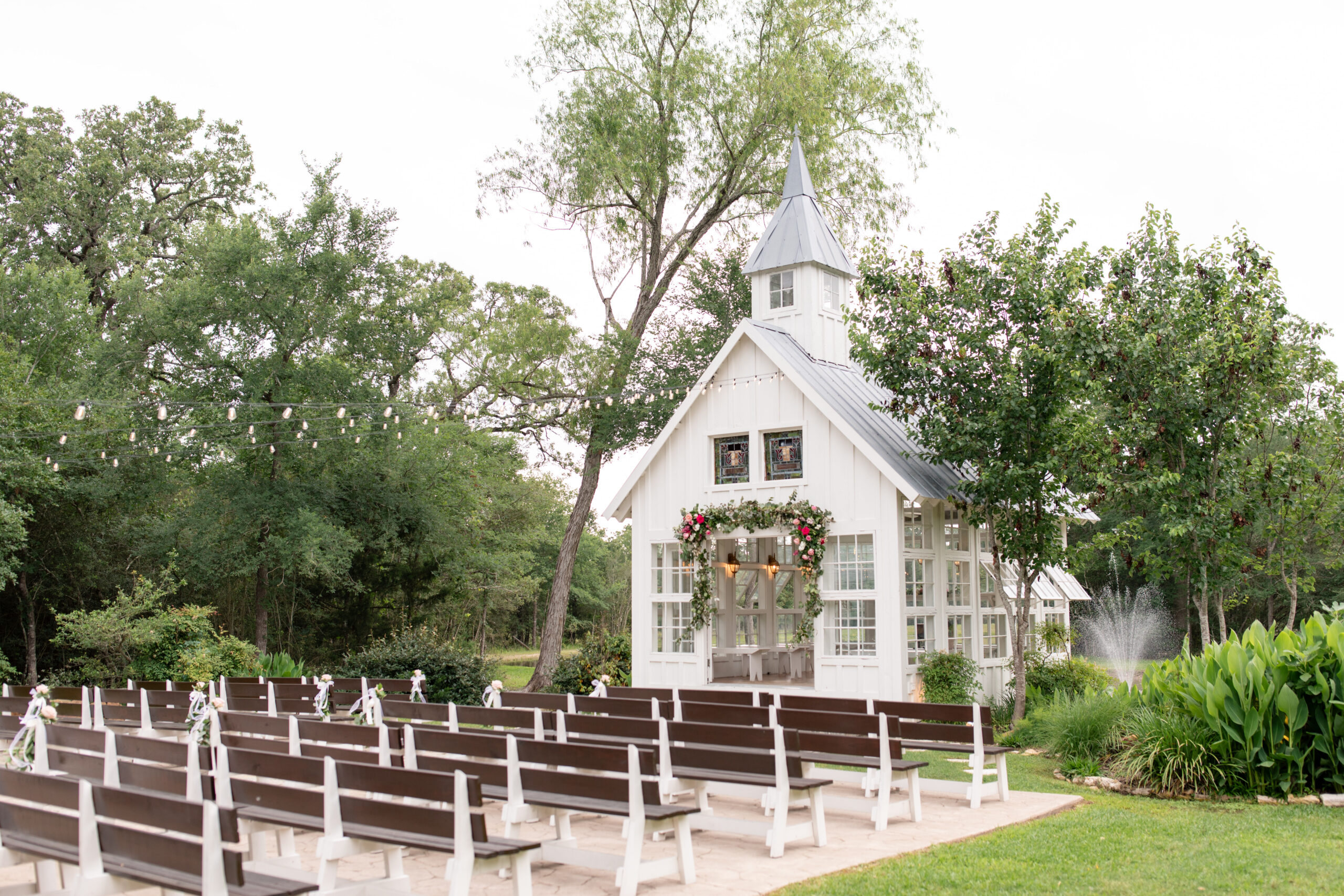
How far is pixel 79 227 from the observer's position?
93.4 ft

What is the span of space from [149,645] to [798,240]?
12.8 meters

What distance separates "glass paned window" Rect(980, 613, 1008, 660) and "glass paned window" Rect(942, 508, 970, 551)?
1177 millimetres

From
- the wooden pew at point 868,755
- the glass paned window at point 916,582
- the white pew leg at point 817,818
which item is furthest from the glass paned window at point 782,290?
the white pew leg at point 817,818

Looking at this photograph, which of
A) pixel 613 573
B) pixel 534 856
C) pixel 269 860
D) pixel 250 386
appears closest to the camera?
pixel 534 856

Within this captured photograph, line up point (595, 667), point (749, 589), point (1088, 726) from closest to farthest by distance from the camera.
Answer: point (1088, 726)
point (595, 667)
point (749, 589)

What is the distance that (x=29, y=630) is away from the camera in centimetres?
2125

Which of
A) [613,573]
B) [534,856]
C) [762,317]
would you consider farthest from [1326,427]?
[613,573]

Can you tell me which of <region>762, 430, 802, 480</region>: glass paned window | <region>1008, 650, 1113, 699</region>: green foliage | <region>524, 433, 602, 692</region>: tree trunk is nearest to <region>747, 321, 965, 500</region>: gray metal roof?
<region>762, 430, 802, 480</region>: glass paned window

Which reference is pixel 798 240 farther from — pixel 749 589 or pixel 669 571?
pixel 749 589

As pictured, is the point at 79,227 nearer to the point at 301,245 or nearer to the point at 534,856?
the point at 301,245

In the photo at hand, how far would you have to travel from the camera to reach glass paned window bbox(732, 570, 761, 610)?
20078 millimetres

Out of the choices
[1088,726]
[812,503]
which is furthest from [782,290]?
[1088,726]

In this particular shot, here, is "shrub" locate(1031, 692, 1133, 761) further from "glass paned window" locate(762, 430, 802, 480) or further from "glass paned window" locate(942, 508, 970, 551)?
"glass paned window" locate(762, 430, 802, 480)

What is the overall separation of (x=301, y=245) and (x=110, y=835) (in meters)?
18.5
